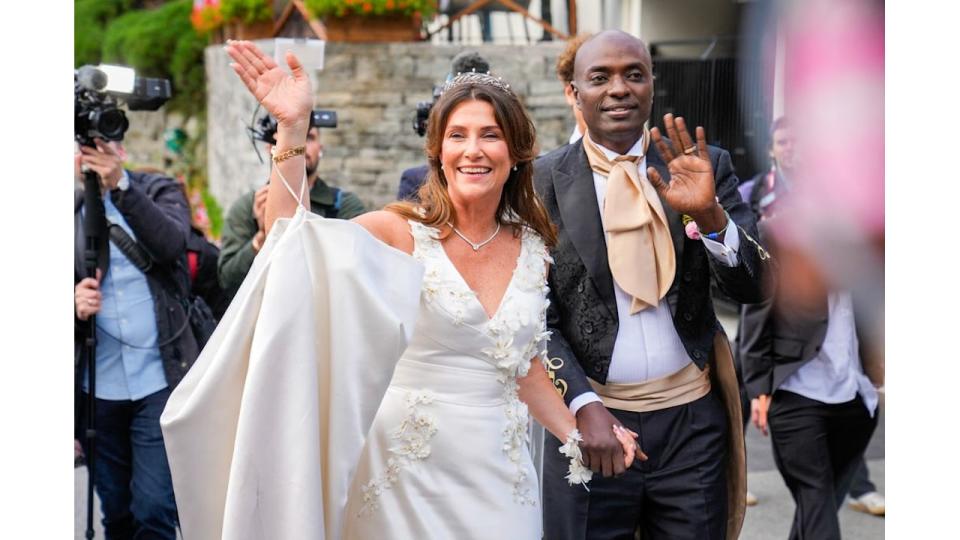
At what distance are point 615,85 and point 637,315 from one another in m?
0.73

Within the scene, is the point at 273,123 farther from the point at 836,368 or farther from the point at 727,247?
the point at 836,368

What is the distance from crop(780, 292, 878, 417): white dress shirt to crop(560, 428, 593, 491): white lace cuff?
173 cm

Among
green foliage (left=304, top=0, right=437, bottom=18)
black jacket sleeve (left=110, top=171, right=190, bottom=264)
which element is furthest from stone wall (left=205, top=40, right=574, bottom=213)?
black jacket sleeve (left=110, top=171, right=190, bottom=264)

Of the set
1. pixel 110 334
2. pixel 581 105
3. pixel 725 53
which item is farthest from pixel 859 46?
pixel 725 53

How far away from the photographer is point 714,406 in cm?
365

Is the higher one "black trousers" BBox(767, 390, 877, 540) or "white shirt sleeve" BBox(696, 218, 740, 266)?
"white shirt sleeve" BBox(696, 218, 740, 266)

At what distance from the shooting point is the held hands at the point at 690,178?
3.28 metres

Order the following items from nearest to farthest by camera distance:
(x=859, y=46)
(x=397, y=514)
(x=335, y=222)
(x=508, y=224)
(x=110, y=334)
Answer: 1. (x=335, y=222)
2. (x=397, y=514)
3. (x=508, y=224)
4. (x=110, y=334)
5. (x=859, y=46)

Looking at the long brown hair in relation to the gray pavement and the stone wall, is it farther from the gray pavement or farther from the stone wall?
the stone wall

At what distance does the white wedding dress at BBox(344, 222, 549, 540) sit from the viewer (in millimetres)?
2986

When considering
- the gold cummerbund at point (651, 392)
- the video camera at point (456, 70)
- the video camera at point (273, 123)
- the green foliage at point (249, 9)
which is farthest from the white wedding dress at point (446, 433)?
the green foliage at point (249, 9)

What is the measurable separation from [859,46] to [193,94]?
11382 millimetres
